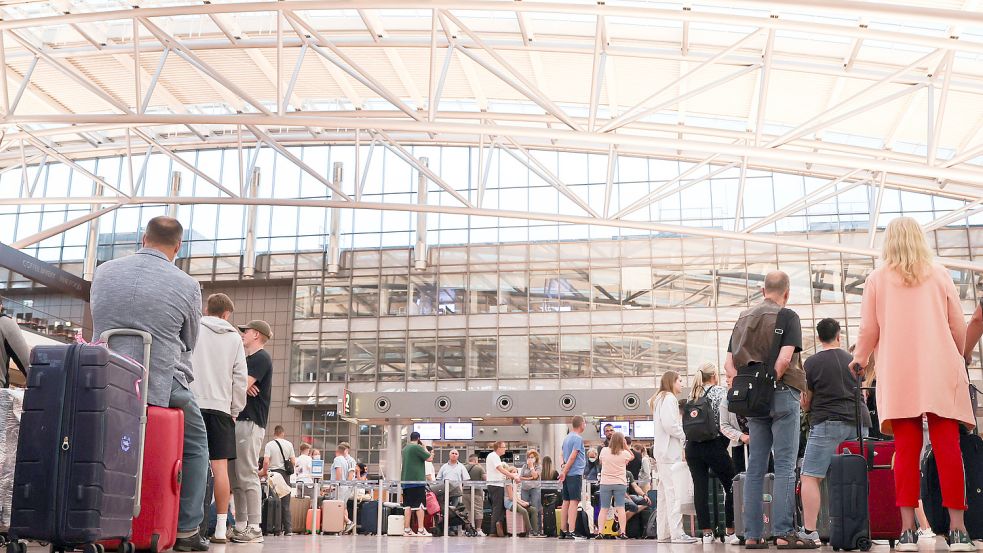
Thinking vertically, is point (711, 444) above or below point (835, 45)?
below

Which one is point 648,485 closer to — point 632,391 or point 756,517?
point 632,391

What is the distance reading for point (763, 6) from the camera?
11.5 meters

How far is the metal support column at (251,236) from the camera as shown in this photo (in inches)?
1382

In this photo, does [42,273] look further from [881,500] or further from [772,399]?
[881,500]

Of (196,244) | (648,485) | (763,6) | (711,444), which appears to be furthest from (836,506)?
(196,244)

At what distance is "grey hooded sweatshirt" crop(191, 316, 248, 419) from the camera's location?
614cm

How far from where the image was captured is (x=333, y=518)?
16094 millimetres

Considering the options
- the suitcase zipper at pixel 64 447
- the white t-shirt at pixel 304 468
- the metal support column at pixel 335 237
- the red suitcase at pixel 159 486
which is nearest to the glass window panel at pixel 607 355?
the metal support column at pixel 335 237

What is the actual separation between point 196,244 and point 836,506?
33731mm

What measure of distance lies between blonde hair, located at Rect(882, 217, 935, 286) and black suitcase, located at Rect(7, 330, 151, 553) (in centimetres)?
413

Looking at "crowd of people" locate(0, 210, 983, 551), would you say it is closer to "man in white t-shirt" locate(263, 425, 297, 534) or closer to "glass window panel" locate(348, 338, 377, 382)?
"man in white t-shirt" locate(263, 425, 297, 534)

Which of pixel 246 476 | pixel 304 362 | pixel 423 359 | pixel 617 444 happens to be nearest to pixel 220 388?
pixel 246 476

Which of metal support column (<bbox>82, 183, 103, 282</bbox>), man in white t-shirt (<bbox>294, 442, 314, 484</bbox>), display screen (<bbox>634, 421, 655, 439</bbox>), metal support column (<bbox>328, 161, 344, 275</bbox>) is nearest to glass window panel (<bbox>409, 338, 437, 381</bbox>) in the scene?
metal support column (<bbox>328, 161, 344, 275</bbox>)

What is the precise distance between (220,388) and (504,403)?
653 inches
